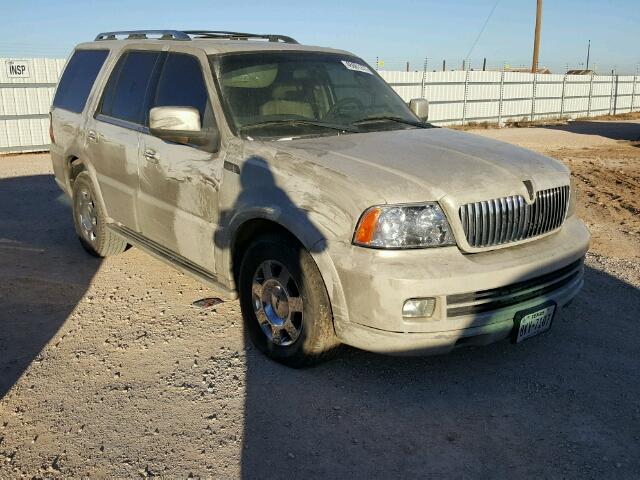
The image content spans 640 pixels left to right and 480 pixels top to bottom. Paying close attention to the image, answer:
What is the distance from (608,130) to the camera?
24078 mm

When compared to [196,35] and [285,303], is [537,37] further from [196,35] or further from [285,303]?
[285,303]

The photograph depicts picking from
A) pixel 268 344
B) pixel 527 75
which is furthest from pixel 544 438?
pixel 527 75

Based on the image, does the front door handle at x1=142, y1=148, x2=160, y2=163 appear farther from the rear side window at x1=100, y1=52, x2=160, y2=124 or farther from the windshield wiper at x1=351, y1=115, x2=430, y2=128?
the windshield wiper at x1=351, y1=115, x2=430, y2=128

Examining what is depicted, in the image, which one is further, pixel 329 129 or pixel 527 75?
pixel 527 75

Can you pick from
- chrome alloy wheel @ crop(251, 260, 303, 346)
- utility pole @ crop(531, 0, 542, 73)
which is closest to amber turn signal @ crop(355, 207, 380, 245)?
chrome alloy wheel @ crop(251, 260, 303, 346)

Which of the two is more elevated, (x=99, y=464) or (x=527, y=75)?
(x=527, y=75)

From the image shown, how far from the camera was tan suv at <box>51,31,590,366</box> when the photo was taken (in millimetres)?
3363

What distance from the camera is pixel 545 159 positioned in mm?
4133

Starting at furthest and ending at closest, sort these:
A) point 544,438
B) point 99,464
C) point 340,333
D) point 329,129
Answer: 1. point 329,129
2. point 340,333
3. point 544,438
4. point 99,464

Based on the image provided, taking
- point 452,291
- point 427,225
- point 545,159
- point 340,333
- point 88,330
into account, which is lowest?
point 88,330

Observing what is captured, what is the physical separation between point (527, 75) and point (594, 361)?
25029 millimetres

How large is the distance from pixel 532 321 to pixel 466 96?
21530 mm

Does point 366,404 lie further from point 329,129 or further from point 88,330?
point 88,330

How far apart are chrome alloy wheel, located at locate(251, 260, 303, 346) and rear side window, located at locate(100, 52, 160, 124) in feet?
6.23
